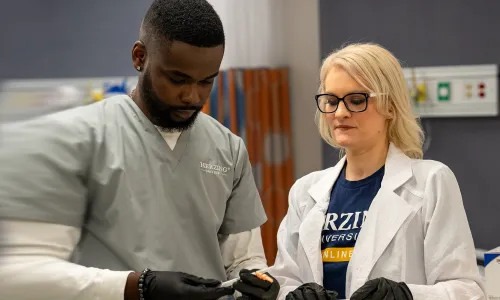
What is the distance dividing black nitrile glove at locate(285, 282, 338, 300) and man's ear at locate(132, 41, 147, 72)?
692mm

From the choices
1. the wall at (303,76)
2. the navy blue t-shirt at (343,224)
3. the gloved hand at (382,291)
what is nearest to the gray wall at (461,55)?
the wall at (303,76)

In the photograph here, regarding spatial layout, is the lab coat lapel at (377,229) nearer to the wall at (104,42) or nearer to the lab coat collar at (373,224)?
the lab coat collar at (373,224)

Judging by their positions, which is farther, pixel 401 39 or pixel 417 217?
pixel 401 39

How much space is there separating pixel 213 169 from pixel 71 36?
1.89m

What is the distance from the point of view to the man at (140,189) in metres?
1.43

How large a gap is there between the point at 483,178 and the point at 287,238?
4.97ft

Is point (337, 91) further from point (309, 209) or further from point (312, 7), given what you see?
point (312, 7)

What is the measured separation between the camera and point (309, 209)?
1.96m

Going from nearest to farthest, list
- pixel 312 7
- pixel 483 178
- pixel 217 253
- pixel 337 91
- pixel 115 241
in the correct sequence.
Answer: pixel 115 241
pixel 217 253
pixel 337 91
pixel 483 178
pixel 312 7

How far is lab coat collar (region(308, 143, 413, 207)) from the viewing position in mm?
1845

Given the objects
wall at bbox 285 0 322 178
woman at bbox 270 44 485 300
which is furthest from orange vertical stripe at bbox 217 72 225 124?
woman at bbox 270 44 485 300

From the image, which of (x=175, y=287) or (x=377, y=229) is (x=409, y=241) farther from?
(x=175, y=287)

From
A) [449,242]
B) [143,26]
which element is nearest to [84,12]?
[143,26]

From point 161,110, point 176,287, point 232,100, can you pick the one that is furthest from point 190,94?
point 232,100
